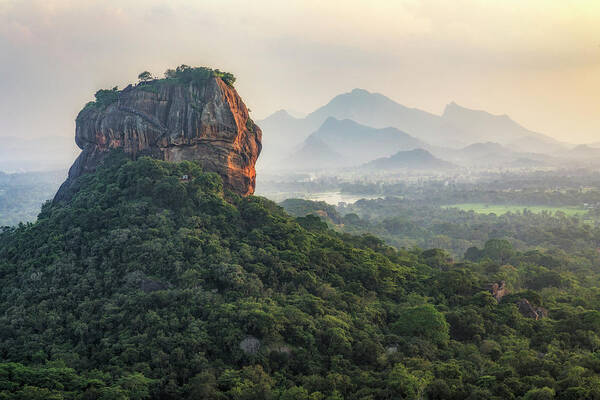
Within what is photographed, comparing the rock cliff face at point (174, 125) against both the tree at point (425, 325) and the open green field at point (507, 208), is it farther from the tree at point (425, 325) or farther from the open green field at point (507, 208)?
the open green field at point (507, 208)

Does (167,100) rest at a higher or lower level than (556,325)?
higher

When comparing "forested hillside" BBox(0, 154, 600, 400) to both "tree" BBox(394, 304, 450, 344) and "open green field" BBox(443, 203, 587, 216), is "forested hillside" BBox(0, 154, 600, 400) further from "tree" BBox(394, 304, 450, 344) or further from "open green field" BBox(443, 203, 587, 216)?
"open green field" BBox(443, 203, 587, 216)

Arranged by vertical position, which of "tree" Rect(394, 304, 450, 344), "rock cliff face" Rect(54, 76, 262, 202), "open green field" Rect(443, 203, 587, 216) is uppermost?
"rock cliff face" Rect(54, 76, 262, 202)

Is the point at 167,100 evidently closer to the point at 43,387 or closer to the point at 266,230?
the point at 266,230

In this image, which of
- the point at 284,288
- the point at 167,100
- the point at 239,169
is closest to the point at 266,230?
the point at 284,288

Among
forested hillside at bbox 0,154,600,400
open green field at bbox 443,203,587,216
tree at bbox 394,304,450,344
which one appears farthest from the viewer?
open green field at bbox 443,203,587,216

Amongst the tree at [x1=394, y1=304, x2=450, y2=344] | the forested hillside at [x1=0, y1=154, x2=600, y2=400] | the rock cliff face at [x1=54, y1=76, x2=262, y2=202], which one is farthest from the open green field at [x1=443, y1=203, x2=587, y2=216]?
the tree at [x1=394, y1=304, x2=450, y2=344]

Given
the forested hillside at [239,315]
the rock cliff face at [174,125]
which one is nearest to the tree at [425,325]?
the forested hillside at [239,315]
